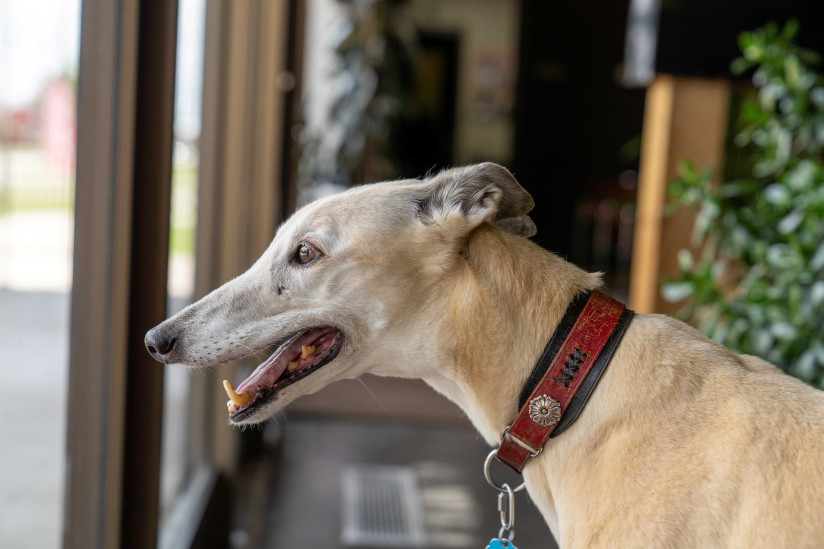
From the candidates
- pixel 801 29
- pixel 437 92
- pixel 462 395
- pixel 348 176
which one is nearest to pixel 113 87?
pixel 462 395

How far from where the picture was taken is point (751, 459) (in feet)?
3.57

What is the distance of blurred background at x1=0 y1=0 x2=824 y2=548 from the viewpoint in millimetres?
1398

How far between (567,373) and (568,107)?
7.92 metres

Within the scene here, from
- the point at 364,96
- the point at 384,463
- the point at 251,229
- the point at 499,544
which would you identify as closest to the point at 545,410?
the point at 499,544

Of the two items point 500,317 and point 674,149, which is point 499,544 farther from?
point 674,149

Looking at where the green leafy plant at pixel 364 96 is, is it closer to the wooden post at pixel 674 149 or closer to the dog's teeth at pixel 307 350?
the wooden post at pixel 674 149

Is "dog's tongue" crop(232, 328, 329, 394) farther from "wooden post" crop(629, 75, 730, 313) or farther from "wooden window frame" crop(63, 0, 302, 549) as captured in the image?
"wooden post" crop(629, 75, 730, 313)

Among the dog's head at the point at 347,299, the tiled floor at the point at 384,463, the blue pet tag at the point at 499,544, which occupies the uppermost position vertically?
the dog's head at the point at 347,299

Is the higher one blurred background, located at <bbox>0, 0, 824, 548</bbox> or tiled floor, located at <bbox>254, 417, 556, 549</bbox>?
blurred background, located at <bbox>0, 0, 824, 548</bbox>

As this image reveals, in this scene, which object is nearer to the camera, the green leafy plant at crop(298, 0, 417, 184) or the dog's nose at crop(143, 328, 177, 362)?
the dog's nose at crop(143, 328, 177, 362)

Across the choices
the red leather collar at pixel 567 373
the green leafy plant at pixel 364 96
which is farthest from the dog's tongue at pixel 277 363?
the green leafy plant at pixel 364 96

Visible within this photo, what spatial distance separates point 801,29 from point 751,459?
2156 mm

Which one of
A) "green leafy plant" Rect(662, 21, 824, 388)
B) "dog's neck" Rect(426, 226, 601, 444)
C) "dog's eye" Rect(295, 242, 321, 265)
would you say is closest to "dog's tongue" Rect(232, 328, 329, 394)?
"dog's eye" Rect(295, 242, 321, 265)

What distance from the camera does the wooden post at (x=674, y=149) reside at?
3.06m
